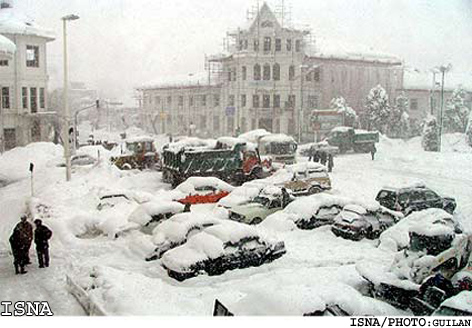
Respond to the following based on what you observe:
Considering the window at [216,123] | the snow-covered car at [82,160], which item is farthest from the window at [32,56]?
the window at [216,123]

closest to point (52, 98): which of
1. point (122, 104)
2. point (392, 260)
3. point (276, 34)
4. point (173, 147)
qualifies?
point (122, 104)

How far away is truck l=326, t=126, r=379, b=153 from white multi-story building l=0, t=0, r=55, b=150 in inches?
120

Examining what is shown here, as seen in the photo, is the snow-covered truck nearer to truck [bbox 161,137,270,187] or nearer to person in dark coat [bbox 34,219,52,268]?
truck [bbox 161,137,270,187]

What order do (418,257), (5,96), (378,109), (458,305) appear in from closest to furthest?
(458,305) → (418,257) → (5,96) → (378,109)

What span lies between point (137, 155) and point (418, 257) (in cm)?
306

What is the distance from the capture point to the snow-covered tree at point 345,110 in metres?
5.91

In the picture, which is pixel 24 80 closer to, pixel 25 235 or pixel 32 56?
pixel 32 56

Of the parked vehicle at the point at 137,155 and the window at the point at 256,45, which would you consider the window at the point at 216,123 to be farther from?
the window at the point at 256,45

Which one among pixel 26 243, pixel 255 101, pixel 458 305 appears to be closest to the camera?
pixel 458 305

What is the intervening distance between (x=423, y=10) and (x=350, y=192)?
2.12m

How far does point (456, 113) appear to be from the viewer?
5941 millimetres

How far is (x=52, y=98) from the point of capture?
5422mm

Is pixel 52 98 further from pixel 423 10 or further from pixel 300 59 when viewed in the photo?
pixel 423 10

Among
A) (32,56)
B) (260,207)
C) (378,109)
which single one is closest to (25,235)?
(32,56)
